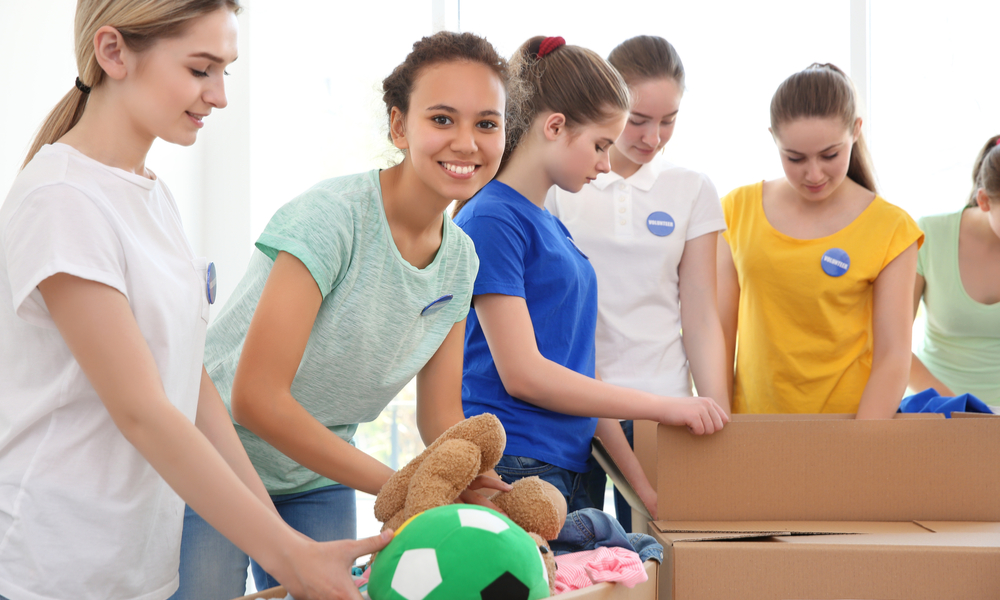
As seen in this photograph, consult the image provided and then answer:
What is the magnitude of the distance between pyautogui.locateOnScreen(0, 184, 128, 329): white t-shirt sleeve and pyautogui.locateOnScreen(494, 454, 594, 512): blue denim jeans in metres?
0.62

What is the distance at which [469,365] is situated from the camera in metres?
1.20

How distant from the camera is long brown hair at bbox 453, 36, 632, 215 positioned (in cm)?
120

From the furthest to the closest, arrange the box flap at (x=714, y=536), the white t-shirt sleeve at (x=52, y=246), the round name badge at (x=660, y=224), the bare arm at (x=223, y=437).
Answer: the round name badge at (x=660, y=224), the box flap at (x=714, y=536), the bare arm at (x=223, y=437), the white t-shirt sleeve at (x=52, y=246)

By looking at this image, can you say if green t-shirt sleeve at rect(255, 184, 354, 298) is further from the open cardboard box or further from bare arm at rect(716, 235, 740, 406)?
bare arm at rect(716, 235, 740, 406)

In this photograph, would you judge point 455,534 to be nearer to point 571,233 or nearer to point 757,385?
point 571,233

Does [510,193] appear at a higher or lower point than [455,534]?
higher

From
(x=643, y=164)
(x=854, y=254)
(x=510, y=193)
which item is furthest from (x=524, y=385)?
(x=854, y=254)

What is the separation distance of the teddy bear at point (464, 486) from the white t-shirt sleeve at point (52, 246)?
1.04ft

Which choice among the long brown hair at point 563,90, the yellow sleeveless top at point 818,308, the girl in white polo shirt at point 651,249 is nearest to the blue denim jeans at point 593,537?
the girl in white polo shirt at point 651,249

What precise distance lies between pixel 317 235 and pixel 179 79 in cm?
24

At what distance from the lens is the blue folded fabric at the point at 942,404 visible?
119 centimetres

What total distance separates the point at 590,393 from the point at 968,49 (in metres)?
2.27

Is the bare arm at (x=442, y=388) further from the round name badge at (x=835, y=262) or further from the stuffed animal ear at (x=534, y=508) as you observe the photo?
the round name badge at (x=835, y=262)

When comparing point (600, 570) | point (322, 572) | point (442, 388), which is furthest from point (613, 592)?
point (442, 388)
